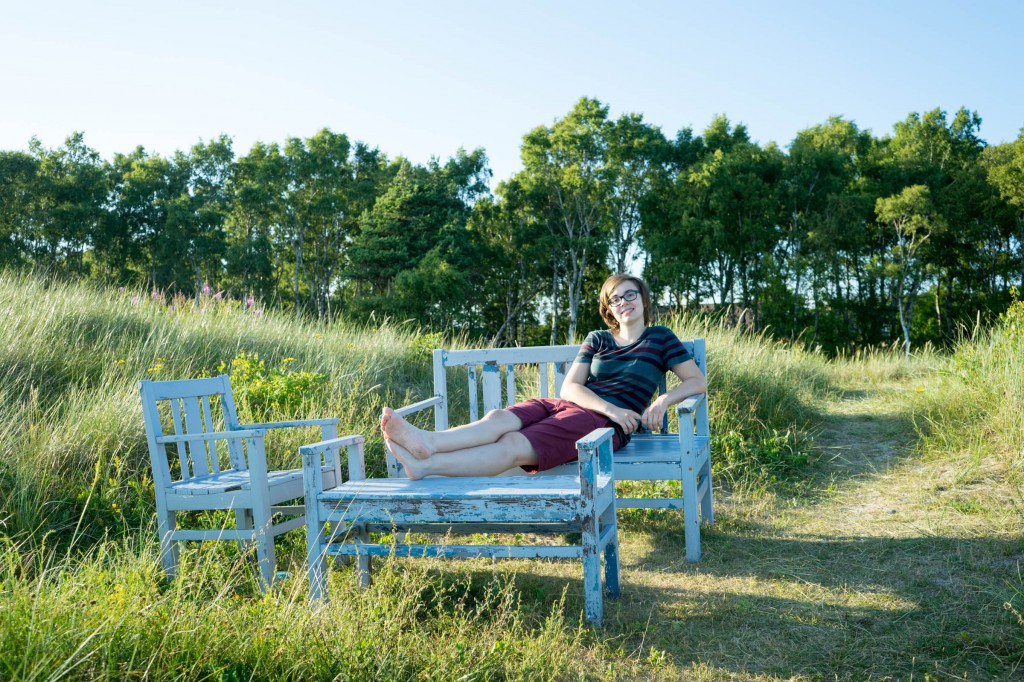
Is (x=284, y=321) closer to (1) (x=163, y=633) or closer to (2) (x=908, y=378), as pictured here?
(1) (x=163, y=633)

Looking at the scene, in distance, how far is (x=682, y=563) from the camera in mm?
3910

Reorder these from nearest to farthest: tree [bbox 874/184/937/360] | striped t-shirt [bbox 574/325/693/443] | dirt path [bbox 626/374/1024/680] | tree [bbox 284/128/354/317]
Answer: dirt path [bbox 626/374/1024/680] < striped t-shirt [bbox 574/325/693/443] < tree [bbox 874/184/937/360] < tree [bbox 284/128/354/317]

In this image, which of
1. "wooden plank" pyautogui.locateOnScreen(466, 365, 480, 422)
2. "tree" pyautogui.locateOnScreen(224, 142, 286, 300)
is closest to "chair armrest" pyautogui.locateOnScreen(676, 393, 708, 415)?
"wooden plank" pyautogui.locateOnScreen(466, 365, 480, 422)

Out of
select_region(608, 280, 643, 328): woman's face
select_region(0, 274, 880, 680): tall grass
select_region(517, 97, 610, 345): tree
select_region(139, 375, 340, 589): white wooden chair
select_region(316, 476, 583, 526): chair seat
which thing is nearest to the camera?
select_region(0, 274, 880, 680): tall grass

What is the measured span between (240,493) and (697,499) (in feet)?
7.32

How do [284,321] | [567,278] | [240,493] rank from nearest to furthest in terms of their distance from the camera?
[240,493] < [284,321] < [567,278]

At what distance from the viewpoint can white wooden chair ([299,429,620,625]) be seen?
280cm

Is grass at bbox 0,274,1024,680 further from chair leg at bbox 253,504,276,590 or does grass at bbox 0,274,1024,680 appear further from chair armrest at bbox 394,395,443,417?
chair armrest at bbox 394,395,443,417

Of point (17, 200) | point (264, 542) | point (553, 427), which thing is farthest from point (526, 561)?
point (17, 200)

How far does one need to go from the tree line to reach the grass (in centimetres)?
1770

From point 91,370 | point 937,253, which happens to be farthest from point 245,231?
point 91,370

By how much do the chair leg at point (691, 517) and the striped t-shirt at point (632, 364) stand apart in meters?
0.46

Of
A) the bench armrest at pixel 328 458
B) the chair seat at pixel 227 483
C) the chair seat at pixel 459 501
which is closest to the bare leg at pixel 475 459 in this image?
the chair seat at pixel 459 501

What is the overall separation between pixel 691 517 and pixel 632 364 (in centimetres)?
85
